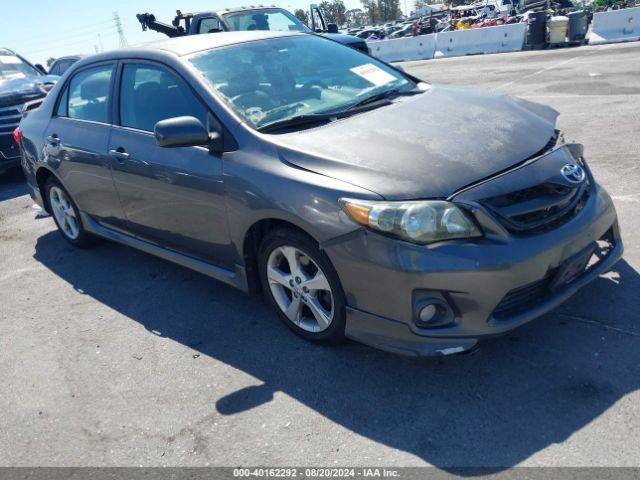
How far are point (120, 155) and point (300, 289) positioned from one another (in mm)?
1872

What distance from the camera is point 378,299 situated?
2.92m

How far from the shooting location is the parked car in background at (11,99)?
8.66 m

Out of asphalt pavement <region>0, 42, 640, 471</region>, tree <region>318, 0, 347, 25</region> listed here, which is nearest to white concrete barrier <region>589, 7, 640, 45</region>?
asphalt pavement <region>0, 42, 640, 471</region>

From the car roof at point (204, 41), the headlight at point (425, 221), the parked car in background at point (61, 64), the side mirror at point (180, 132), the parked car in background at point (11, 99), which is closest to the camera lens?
the headlight at point (425, 221)

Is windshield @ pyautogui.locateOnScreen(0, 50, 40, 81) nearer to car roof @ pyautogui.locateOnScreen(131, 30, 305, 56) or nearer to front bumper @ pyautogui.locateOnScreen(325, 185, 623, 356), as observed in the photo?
car roof @ pyautogui.locateOnScreen(131, 30, 305, 56)

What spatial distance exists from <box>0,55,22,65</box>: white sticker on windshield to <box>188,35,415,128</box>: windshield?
8.47 metres

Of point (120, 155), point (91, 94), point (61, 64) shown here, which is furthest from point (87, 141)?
point (61, 64)

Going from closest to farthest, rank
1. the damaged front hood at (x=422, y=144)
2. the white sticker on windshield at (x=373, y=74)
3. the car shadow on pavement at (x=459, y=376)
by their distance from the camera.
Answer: the car shadow on pavement at (x=459, y=376) → the damaged front hood at (x=422, y=144) → the white sticker on windshield at (x=373, y=74)

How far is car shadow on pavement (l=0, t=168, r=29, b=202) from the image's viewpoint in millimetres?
8508

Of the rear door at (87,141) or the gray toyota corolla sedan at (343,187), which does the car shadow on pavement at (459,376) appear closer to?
the gray toyota corolla sedan at (343,187)

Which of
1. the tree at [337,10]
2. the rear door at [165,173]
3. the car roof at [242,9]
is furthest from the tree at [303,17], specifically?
the tree at [337,10]

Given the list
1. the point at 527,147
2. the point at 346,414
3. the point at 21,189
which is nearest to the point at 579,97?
the point at 527,147

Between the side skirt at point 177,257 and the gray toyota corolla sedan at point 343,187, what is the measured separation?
15mm

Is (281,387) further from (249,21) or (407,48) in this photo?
(407,48)
